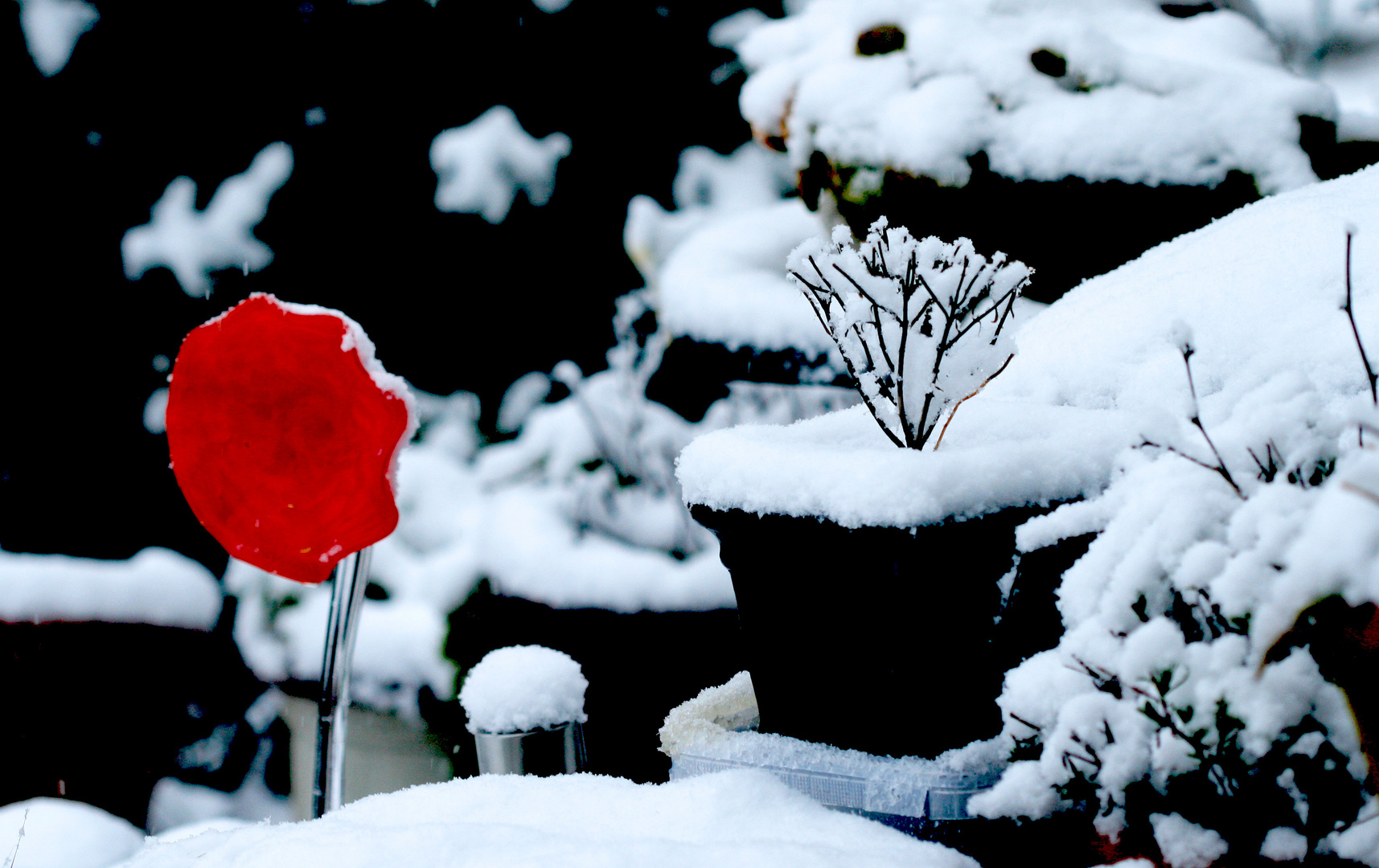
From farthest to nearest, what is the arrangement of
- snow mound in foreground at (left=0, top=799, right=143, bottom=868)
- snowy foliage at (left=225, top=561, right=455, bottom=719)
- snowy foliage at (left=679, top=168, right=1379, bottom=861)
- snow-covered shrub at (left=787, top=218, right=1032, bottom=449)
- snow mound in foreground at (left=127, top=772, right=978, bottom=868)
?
snowy foliage at (left=225, top=561, right=455, bottom=719)
snow mound in foreground at (left=0, top=799, right=143, bottom=868)
snow-covered shrub at (left=787, top=218, right=1032, bottom=449)
snow mound in foreground at (left=127, top=772, right=978, bottom=868)
snowy foliage at (left=679, top=168, right=1379, bottom=861)

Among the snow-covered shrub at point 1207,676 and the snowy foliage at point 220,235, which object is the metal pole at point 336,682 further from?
the snowy foliage at point 220,235

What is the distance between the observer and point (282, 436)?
1349 millimetres

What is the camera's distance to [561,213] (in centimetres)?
407

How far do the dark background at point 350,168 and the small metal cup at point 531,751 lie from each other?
251 cm

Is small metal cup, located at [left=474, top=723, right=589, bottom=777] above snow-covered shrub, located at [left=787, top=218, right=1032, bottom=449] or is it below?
below

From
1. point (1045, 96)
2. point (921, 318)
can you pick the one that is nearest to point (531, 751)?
point (921, 318)

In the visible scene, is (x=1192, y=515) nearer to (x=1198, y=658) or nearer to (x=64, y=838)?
(x=1198, y=658)

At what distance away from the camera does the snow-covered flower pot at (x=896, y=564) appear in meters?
Result: 1.25

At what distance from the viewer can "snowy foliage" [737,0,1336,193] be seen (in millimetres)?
2463

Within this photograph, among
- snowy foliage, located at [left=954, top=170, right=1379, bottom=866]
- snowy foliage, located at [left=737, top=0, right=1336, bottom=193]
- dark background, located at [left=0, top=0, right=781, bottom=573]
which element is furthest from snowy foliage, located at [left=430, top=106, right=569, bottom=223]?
snowy foliage, located at [left=954, top=170, right=1379, bottom=866]

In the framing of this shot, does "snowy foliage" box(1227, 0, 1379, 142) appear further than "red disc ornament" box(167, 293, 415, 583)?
Yes

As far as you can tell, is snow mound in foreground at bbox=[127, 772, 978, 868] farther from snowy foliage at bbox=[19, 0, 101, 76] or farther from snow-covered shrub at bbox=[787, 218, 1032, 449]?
snowy foliage at bbox=[19, 0, 101, 76]

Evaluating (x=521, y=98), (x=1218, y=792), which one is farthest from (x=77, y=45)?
(x=1218, y=792)

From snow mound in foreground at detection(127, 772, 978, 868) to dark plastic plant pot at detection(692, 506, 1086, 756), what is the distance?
166mm
